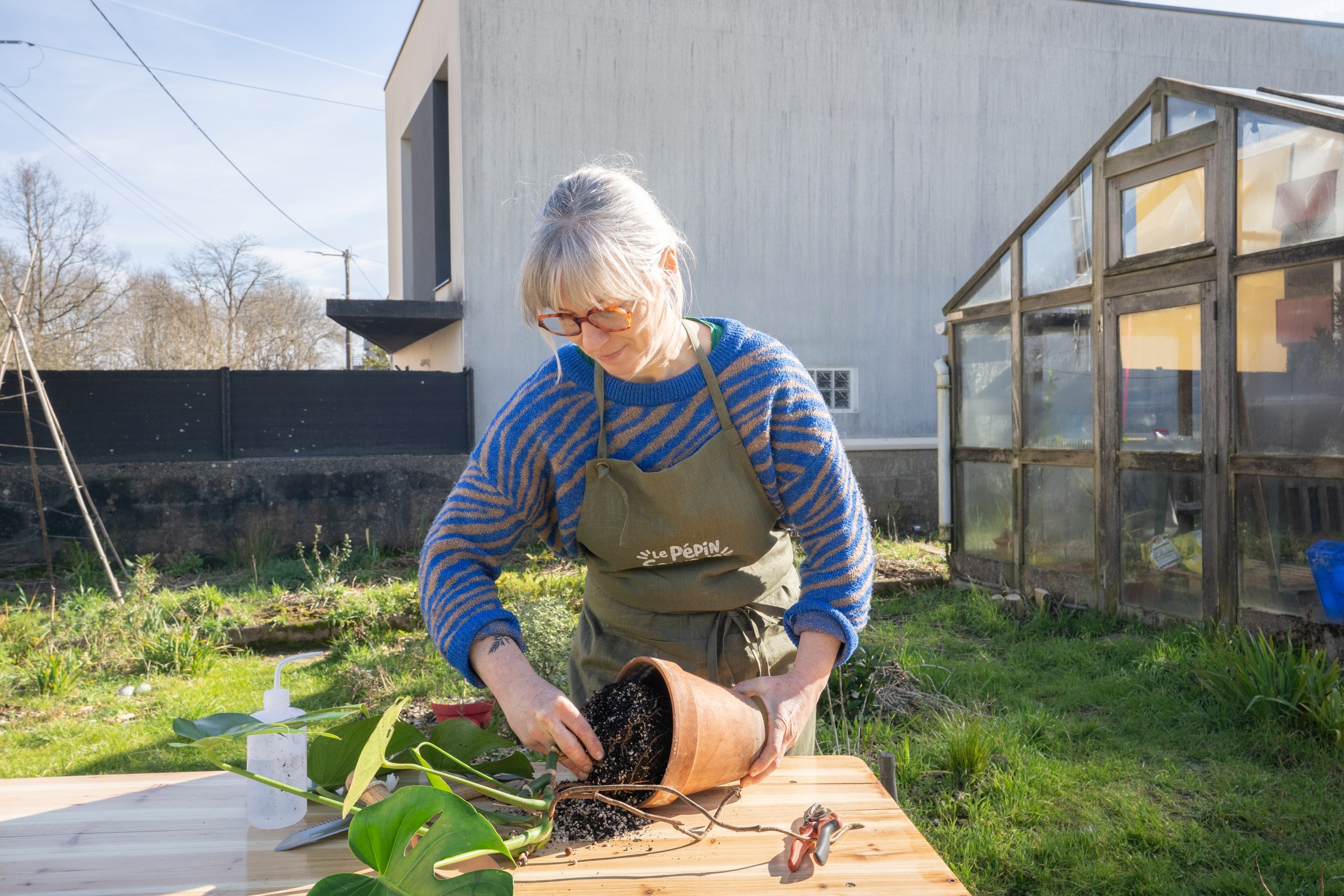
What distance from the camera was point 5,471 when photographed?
321 inches

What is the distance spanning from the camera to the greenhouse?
14.5ft

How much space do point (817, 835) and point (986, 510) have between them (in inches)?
233

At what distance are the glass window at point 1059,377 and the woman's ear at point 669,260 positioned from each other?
4.98m

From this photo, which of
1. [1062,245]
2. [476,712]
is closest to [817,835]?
[476,712]

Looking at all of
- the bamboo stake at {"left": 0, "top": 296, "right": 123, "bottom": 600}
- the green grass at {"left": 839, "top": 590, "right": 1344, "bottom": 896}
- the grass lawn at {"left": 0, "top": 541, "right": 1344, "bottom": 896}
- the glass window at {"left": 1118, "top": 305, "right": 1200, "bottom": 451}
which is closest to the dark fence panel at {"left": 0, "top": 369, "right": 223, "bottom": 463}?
the bamboo stake at {"left": 0, "top": 296, "right": 123, "bottom": 600}

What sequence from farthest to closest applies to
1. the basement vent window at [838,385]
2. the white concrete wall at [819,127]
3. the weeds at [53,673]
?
1. the basement vent window at [838,385]
2. the white concrete wall at [819,127]
3. the weeds at [53,673]

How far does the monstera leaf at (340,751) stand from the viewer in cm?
142

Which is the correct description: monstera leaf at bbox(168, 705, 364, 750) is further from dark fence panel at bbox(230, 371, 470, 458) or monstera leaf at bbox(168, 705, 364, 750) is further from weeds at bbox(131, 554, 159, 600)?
dark fence panel at bbox(230, 371, 470, 458)

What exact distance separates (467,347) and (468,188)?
1.56 metres

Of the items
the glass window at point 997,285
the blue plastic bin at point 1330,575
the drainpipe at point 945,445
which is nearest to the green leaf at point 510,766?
the blue plastic bin at point 1330,575

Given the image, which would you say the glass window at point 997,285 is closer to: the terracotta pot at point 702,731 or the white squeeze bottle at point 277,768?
the terracotta pot at point 702,731

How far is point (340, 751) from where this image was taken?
1.42 metres

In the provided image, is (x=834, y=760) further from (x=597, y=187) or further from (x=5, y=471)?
(x=5, y=471)

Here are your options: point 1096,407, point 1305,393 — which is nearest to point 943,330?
point 1096,407
